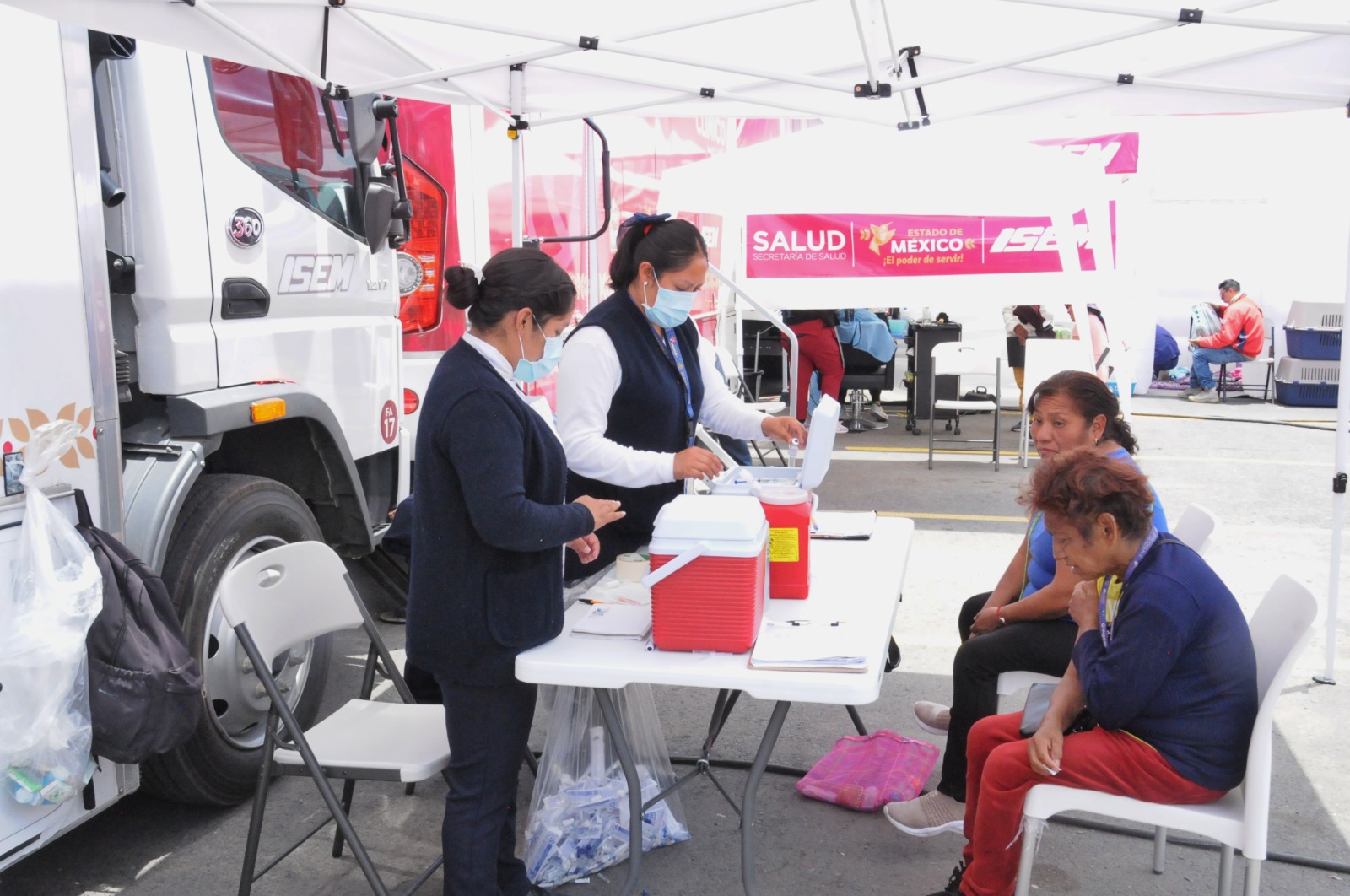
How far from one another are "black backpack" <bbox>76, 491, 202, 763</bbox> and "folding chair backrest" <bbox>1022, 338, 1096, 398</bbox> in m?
6.80

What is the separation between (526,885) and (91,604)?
44.5 inches

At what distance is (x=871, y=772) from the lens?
333cm

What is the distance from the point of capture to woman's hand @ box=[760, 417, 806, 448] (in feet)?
10.5

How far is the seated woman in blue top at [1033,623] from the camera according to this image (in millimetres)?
2830

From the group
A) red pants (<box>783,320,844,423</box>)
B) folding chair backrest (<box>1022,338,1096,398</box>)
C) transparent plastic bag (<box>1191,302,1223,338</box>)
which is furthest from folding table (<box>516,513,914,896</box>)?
transparent plastic bag (<box>1191,302,1223,338</box>)

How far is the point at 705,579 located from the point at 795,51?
2.36m

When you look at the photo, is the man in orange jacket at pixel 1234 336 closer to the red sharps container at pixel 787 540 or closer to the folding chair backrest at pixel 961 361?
the folding chair backrest at pixel 961 361

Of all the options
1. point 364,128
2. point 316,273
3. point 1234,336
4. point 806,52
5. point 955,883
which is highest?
point 806,52

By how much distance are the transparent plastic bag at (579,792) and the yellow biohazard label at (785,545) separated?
19.2 inches

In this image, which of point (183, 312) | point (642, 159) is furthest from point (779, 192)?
point (183, 312)

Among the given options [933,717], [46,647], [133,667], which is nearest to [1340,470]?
[933,717]

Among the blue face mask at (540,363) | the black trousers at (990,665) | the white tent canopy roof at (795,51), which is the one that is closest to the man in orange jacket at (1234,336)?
the white tent canopy roof at (795,51)

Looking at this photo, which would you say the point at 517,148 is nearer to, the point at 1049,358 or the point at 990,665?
the point at 990,665

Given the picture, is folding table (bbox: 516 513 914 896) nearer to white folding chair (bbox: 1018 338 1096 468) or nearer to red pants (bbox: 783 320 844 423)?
white folding chair (bbox: 1018 338 1096 468)
